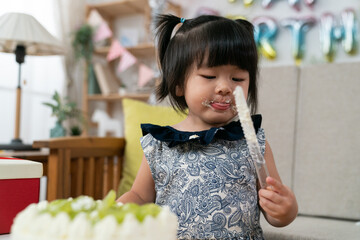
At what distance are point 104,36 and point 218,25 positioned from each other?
265cm

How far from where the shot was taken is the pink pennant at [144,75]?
3.31 meters

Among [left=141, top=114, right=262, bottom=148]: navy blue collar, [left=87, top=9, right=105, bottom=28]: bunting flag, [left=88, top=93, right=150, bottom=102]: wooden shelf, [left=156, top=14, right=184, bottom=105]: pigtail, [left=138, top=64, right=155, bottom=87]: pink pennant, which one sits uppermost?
[left=87, top=9, right=105, bottom=28]: bunting flag

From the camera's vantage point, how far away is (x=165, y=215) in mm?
414

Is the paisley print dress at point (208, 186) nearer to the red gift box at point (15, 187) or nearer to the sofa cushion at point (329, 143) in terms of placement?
the red gift box at point (15, 187)

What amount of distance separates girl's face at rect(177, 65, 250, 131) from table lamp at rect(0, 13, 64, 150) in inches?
45.8

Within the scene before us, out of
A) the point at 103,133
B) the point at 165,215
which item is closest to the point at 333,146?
the point at 165,215

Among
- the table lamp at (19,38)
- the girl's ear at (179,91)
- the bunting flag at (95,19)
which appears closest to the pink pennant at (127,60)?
the bunting flag at (95,19)

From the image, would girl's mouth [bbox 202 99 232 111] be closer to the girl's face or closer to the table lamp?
the girl's face

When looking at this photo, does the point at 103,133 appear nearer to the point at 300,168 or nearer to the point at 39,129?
the point at 39,129

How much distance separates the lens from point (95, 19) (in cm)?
345

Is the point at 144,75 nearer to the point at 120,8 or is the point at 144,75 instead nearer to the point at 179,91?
the point at 120,8

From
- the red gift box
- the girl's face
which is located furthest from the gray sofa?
the red gift box

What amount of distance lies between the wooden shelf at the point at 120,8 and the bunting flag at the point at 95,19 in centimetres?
10

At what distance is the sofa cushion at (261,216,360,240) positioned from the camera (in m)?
1.13
